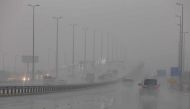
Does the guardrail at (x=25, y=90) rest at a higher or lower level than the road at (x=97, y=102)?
lower

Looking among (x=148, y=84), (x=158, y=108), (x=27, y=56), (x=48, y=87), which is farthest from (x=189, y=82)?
(x=27, y=56)

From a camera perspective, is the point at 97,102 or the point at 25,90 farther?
the point at 25,90

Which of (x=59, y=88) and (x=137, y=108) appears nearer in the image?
(x=137, y=108)

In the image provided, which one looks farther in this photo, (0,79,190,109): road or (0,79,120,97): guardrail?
(0,79,120,97): guardrail

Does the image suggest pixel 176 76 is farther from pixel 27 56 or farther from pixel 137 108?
pixel 137 108

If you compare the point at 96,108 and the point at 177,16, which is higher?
the point at 177,16

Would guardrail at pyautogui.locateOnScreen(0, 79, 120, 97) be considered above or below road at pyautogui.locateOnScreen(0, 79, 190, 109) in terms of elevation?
below

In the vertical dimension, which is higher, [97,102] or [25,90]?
[97,102]

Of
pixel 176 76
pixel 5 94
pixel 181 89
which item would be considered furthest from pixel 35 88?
pixel 176 76

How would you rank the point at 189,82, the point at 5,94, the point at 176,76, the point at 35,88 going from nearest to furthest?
the point at 5,94 → the point at 35,88 → the point at 189,82 → the point at 176,76

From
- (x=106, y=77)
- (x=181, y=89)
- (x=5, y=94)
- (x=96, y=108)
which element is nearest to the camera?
(x=96, y=108)

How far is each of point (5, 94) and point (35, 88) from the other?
13.9 meters

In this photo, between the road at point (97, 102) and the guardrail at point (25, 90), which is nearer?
the road at point (97, 102)

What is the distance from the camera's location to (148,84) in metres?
83.4
